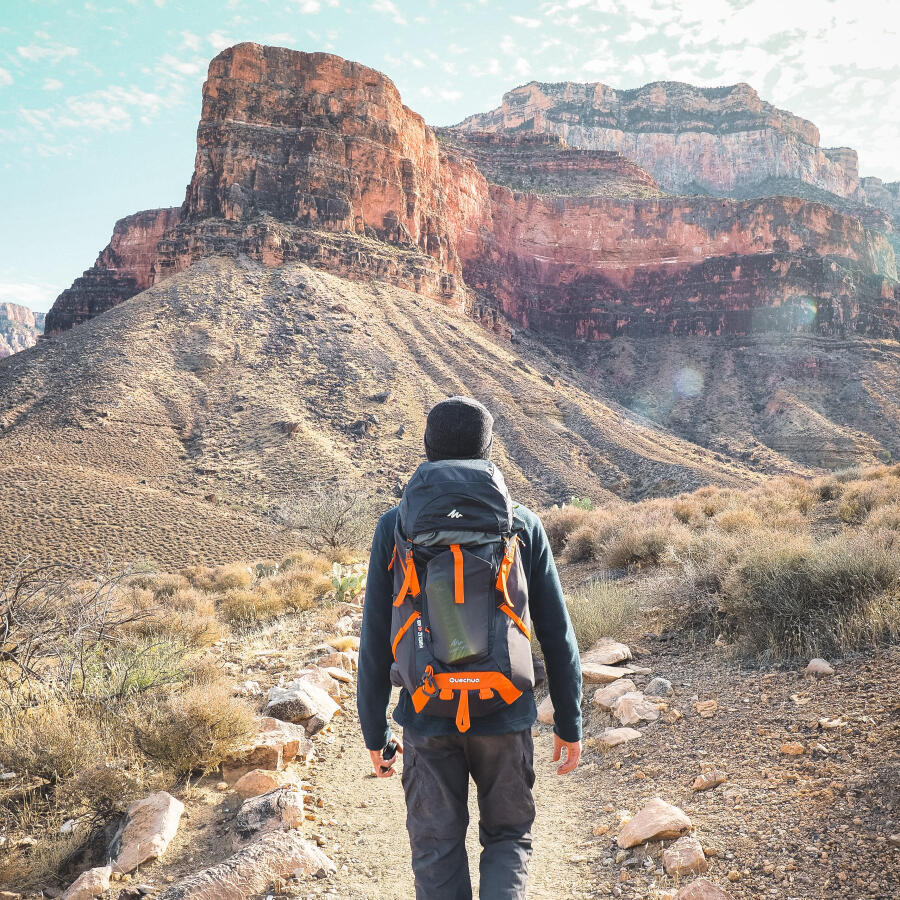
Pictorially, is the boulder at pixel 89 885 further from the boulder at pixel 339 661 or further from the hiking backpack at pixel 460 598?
the boulder at pixel 339 661

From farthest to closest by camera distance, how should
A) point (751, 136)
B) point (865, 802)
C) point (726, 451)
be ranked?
point (751, 136) → point (726, 451) → point (865, 802)

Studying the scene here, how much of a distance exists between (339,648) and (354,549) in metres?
9.18

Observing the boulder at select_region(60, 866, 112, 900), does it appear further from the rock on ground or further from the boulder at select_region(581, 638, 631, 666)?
the boulder at select_region(581, 638, 631, 666)

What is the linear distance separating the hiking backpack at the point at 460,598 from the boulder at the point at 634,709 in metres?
2.80

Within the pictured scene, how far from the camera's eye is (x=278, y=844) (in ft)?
10.1

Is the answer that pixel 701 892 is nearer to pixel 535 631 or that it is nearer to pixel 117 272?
pixel 535 631

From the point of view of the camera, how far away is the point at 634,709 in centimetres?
444

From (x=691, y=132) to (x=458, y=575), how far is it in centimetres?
15009

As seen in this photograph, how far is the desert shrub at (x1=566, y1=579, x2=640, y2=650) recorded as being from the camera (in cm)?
610

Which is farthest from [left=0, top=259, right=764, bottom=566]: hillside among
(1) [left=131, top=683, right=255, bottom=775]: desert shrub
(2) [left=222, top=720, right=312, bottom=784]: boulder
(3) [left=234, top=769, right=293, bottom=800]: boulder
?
(3) [left=234, top=769, right=293, bottom=800]: boulder

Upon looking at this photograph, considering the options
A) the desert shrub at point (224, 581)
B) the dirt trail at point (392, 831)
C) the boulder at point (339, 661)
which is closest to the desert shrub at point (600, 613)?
the dirt trail at point (392, 831)

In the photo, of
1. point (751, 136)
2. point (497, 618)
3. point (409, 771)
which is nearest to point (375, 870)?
point (409, 771)

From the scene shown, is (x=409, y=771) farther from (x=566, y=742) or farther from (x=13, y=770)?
(x=13, y=770)

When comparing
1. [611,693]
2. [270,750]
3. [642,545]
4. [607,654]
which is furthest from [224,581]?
[611,693]
